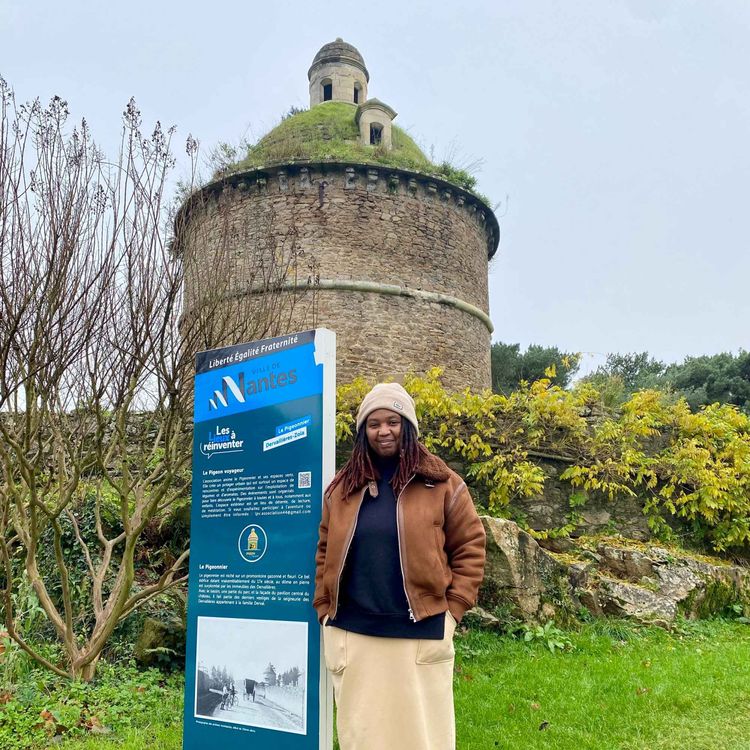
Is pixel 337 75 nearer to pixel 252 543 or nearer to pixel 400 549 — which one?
pixel 252 543

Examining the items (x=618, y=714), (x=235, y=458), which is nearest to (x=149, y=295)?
(x=235, y=458)

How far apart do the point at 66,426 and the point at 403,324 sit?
9.80 metres

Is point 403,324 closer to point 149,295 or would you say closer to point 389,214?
point 389,214

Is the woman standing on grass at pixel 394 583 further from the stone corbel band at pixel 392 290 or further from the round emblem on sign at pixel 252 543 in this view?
the stone corbel band at pixel 392 290

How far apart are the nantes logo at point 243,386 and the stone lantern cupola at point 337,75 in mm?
19597

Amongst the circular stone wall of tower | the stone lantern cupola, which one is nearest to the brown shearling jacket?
the circular stone wall of tower

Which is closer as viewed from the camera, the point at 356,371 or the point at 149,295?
the point at 149,295

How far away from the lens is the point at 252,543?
11.6 ft

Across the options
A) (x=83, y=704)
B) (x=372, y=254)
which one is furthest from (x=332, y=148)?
(x=83, y=704)

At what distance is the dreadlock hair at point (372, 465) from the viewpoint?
Answer: 3084mm

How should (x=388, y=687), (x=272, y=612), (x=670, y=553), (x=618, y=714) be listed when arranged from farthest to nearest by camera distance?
(x=670, y=553) < (x=618, y=714) < (x=272, y=612) < (x=388, y=687)

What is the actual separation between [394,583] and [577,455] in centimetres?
662

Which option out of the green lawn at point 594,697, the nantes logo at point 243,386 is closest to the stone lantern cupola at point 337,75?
the green lawn at point 594,697

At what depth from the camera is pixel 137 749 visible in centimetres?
414
